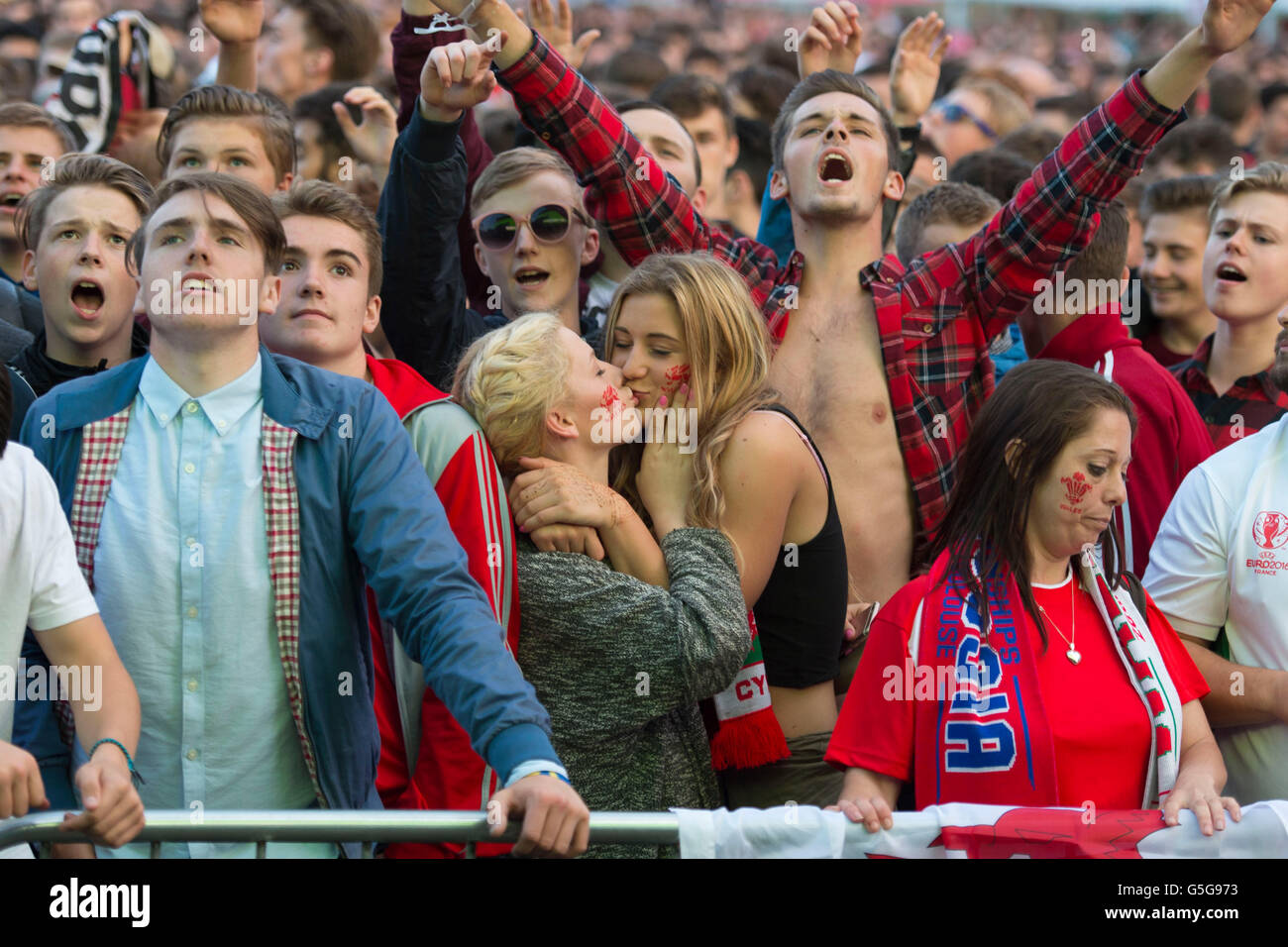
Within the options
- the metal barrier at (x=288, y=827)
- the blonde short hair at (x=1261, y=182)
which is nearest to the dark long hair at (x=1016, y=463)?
the metal barrier at (x=288, y=827)

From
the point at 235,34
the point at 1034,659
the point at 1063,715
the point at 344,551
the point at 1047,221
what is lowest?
the point at 1063,715

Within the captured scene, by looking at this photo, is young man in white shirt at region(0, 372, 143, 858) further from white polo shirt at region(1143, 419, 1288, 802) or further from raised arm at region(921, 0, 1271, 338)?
raised arm at region(921, 0, 1271, 338)

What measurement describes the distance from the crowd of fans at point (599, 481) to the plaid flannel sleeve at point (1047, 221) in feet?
0.04

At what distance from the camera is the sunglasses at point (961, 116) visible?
A: 7.98m

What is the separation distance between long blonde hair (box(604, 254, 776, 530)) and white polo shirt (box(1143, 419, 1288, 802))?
3.23 feet

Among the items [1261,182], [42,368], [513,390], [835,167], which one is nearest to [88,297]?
[42,368]

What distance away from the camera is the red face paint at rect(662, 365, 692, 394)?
3670 mm

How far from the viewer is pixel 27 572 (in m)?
2.71

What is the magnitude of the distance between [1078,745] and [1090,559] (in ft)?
1.40

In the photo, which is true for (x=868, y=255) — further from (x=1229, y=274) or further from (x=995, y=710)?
(x=995, y=710)

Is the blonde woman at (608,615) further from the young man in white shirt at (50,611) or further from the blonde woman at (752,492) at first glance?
the young man in white shirt at (50,611)

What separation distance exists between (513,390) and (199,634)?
0.86 metres

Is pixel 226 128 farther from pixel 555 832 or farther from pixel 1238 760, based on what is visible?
pixel 1238 760
